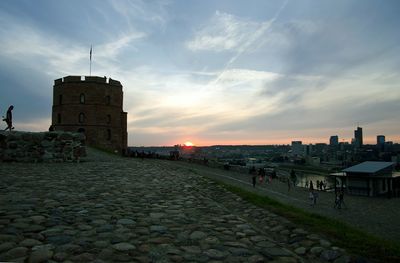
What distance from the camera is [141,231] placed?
428 cm

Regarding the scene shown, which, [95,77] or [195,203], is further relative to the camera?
[95,77]

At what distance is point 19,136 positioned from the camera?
14.1 metres

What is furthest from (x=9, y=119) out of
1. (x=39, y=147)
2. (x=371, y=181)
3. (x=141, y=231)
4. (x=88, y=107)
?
(x=371, y=181)

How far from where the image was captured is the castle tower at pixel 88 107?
1566 inches

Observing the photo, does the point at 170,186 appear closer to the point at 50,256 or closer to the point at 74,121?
the point at 50,256

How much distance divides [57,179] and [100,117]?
33580 mm

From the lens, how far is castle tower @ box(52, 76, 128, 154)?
131 ft

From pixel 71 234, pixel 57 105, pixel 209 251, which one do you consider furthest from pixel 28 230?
pixel 57 105

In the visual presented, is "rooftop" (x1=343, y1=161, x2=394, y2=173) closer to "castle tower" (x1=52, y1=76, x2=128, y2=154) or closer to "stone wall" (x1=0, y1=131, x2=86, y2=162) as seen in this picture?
"stone wall" (x1=0, y1=131, x2=86, y2=162)

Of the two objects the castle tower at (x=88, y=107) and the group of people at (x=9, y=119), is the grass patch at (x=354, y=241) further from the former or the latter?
the castle tower at (x=88, y=107)

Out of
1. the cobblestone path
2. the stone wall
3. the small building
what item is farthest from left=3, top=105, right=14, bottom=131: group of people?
the small building

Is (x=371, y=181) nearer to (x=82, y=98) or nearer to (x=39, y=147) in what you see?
(x=39, y=147)

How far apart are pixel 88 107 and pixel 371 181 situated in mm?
35339

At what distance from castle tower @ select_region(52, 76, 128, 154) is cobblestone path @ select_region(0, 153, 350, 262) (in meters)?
34.5
